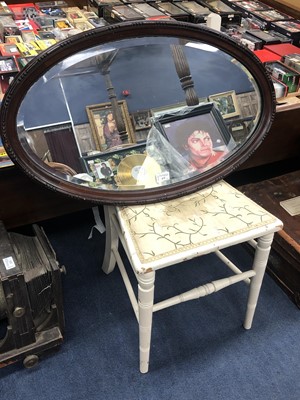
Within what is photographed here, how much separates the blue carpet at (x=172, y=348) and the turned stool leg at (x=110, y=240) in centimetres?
6

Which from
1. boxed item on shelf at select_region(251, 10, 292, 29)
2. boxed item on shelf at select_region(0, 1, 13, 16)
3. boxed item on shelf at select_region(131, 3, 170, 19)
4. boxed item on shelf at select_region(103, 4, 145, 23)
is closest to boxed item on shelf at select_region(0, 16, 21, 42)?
boxed item on shelf at select_region(0, 1, 13, 16)

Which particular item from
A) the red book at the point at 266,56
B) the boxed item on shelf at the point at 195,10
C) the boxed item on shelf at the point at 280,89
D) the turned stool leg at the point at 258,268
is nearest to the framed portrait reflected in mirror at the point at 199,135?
the turned stool leg at the point at 258,268

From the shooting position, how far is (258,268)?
1.23 m

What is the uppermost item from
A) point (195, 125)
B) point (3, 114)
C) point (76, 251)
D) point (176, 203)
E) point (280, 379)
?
point (3, 114)

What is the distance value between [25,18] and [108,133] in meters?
1.21

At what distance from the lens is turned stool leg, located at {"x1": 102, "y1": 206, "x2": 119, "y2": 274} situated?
1312mm

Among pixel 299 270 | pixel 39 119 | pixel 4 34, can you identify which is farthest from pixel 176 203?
pixel 4 34

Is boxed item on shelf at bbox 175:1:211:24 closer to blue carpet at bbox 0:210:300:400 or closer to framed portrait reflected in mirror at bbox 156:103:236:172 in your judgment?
framed portrait reflected in mirror at bbox 156:103:236:172

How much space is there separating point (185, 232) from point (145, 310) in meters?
0.24

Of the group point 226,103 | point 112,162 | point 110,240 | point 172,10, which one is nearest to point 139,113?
point 112,162

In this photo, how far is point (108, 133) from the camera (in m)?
1.10

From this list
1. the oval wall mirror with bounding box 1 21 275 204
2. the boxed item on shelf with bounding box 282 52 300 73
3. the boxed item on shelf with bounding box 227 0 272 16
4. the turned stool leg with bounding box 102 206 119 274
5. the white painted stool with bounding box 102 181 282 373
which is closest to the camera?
the oval wall mirror with bounding box 1 21 275 204

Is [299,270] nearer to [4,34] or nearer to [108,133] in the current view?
[108,133]

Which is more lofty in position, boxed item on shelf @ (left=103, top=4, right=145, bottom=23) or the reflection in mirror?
boxed item on shelf @ (left=103, top=4, right=145, bottom=23)
